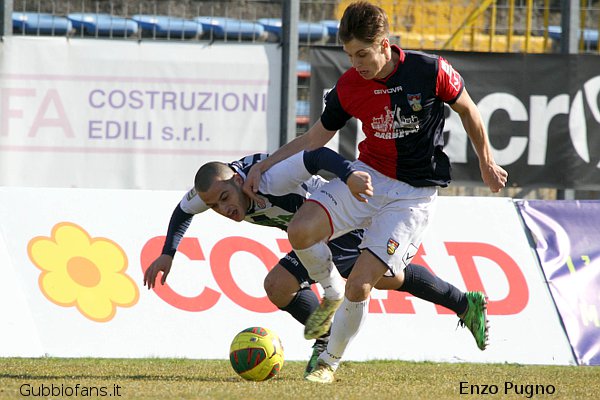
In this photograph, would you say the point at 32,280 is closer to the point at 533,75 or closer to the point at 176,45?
the point at 176,45

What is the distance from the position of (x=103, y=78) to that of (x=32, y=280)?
105 inches

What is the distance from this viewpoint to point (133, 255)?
8414 mm

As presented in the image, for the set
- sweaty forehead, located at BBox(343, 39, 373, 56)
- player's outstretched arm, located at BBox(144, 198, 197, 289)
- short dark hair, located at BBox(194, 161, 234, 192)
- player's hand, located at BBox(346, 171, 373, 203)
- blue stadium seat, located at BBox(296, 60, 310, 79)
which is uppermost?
sweaty forehead, located at BBox(343, 39, 373, 56)

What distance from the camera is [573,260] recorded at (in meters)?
8.73

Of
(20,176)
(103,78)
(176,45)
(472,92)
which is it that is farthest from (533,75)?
(20,176)

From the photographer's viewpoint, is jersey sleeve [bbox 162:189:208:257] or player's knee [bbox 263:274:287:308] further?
player's knee [bbox 263:274:287:308]

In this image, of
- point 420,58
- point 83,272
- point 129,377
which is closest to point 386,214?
point 420,58

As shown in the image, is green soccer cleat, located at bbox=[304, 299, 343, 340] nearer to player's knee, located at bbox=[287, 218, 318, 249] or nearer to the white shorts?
the white shorts

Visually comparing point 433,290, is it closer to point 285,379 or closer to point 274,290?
point 274,290

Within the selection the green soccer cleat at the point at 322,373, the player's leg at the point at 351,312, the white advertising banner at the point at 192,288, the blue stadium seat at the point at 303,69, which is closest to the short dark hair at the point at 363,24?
the player's leg at the point at 351,312

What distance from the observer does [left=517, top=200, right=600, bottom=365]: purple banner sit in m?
8.48

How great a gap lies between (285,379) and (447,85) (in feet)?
6.68

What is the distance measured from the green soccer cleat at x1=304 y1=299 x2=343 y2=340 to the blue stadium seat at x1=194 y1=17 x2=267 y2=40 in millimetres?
4812

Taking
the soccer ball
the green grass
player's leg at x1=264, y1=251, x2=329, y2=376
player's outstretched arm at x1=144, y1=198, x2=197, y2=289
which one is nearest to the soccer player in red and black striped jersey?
the soccer ball
